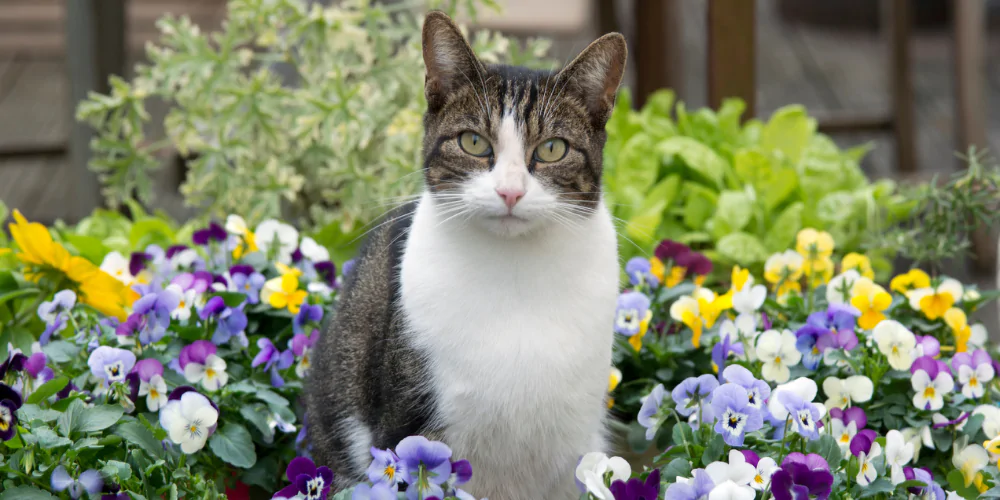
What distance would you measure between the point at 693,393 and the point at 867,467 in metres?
0.27

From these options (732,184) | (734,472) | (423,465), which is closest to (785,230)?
(732,184)

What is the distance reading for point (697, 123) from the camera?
2779 millimetres

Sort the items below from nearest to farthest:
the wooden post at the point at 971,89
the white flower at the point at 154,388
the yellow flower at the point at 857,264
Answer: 1. the white flower at the point at 154,388
2. the yellow flower at the point at 857,264
3. the wooden post at the point at 971,89

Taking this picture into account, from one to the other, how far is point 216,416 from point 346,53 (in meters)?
1.42

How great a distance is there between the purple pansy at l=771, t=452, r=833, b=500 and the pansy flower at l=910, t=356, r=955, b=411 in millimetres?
402

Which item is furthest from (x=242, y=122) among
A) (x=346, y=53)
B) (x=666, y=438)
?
(x=666, y=438)

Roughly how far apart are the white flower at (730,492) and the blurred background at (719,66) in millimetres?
1901

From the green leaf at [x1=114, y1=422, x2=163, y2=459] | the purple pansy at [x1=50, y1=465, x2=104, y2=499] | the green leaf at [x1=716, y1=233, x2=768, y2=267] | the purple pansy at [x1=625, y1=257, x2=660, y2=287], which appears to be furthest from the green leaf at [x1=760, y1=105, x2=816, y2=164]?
the purple pansy at [x1=50, y1=465, x2=104, y2=499]

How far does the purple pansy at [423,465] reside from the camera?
1221 millimetres

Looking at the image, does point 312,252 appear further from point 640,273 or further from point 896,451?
point 896,451

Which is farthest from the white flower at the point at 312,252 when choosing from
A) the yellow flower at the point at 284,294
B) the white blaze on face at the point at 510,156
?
the white blaze on face at the point at 510,156

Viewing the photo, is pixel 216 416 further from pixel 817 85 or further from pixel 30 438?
pixel 817 85

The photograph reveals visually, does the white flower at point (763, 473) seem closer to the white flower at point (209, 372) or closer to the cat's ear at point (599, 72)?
the cat's ear at point (599, 72)

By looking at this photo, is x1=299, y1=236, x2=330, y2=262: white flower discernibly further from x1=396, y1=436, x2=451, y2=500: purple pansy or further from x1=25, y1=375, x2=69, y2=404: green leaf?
x1=396, y1=436, x2=451, y2=500: purple pansy
